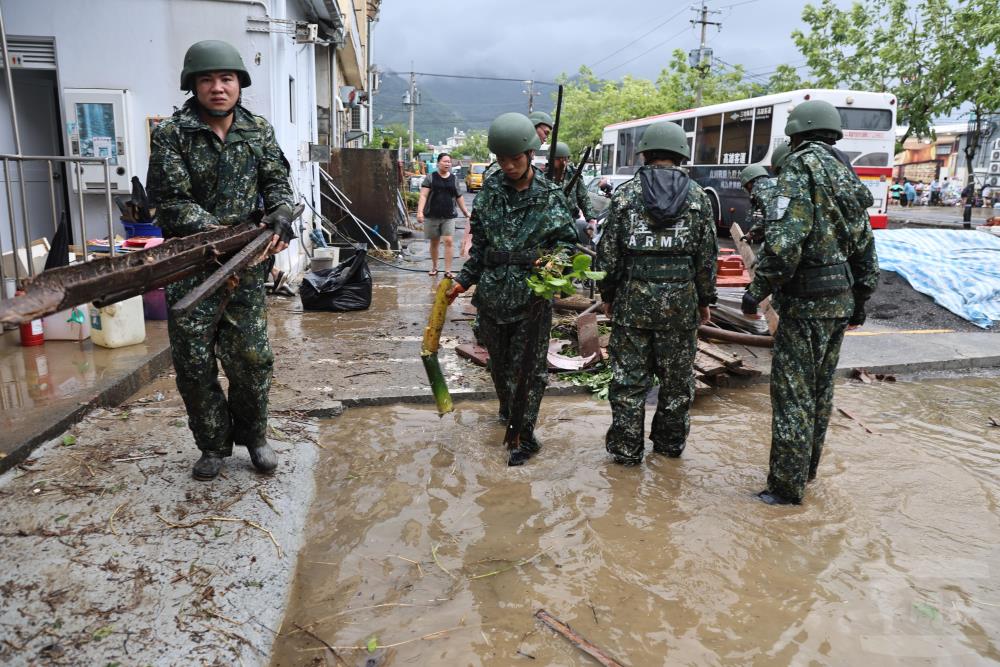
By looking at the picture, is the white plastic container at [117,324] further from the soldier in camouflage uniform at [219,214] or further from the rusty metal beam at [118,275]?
the rusty metal beam at [118,275]

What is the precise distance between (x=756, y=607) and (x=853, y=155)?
593 inches

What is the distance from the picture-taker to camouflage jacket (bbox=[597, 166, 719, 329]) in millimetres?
3949

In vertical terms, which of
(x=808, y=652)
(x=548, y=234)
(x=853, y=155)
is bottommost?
(x=808, y=652)

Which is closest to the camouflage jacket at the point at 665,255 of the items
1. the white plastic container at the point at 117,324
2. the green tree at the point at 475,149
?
the white plastic container at the point at 117,324

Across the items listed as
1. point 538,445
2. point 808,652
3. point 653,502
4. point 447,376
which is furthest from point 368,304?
point 808,652

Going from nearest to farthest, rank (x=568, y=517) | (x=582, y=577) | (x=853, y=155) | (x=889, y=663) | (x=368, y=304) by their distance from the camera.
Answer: (x=889, y=663) < (x=582, y=577) < (x=568, y=517) < (x=368, y=304) < (x=853, y=155)

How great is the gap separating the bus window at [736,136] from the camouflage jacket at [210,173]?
1502 cm

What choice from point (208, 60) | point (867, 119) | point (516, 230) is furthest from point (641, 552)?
point (867, 119)

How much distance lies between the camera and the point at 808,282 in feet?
12.0

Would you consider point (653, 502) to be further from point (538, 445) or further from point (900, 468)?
point (900, 468)

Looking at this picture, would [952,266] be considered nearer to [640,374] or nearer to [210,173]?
[640,374]

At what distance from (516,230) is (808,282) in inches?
62.6

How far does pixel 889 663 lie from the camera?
8.48 feet

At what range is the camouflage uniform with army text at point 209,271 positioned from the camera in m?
3.33
